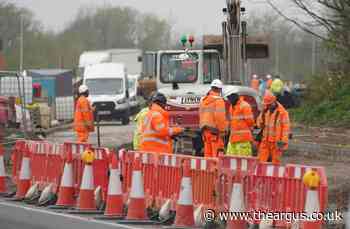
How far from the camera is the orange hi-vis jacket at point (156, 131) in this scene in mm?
14406

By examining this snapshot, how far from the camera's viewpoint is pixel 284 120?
52.2 ft

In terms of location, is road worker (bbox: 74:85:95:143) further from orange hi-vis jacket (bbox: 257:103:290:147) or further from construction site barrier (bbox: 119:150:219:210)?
construction site barrier (bbox: 119:150:219:210)

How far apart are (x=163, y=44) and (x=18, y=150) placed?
97.8 m

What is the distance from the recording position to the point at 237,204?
39.7ft

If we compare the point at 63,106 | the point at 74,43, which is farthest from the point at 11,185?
the point at 74,43

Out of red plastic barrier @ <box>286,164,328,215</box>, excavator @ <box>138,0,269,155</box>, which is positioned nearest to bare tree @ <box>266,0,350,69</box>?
red plastic barrier @ <box>286,164,328,215</box>

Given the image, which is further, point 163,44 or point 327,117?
point 163,44

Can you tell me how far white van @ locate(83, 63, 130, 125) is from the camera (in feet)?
134

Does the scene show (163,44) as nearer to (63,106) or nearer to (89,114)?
(63,106)

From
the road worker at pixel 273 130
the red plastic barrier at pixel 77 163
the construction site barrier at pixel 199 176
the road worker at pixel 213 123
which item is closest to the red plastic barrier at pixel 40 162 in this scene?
the construction site barrier at pixel 199 176

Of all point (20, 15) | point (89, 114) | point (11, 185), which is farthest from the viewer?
point (20, 15)

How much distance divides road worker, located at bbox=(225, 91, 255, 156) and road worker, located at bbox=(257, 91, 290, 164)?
0.37 m

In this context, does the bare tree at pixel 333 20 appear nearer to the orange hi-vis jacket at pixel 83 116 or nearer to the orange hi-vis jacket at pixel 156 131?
the orange hi-vis jacket at pixel 156 131

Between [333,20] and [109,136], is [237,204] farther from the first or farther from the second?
[109,136]
